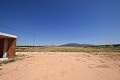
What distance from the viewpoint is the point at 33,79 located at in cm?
807

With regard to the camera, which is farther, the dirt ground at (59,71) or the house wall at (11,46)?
the house wall at (11,46)

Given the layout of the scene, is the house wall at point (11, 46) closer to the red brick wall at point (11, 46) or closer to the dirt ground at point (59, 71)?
the red brick wall at point (11, 46)

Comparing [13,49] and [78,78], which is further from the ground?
[13,49]

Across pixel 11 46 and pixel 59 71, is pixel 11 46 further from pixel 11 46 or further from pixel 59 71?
pixel 59 71

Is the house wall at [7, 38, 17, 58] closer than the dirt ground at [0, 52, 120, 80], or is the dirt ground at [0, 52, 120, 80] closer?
the dirt ground at [0, 52, 120, 80]

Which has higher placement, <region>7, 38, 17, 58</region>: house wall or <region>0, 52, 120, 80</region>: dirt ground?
<region>7, 38, 17, 58</region>: house wall

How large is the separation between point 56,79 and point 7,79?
9.34 ft

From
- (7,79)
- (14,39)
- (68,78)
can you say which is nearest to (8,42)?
(14,39)

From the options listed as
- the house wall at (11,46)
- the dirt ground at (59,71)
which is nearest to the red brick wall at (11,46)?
the house wall at (11,46)

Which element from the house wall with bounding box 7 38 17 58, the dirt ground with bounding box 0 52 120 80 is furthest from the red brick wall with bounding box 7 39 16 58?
the dirt ground with bounding box 0 52 120 80

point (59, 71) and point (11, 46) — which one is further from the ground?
point (11, 46)

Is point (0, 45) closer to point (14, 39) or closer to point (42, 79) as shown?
point (14, 39)

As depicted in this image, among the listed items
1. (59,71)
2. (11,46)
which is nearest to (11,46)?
(11,46)

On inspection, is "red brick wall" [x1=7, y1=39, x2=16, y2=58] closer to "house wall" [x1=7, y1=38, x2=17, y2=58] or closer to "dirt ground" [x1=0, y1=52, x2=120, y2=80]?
"house wall" [x1=7, y1=38, x2=17, y2=58]
